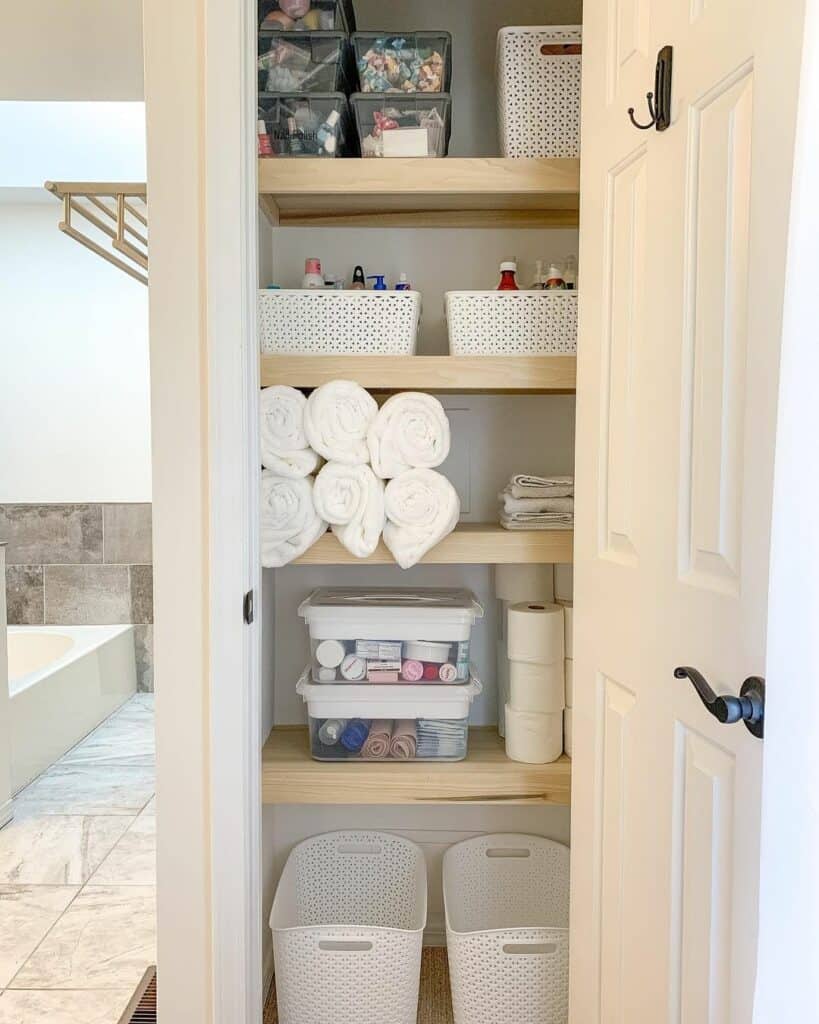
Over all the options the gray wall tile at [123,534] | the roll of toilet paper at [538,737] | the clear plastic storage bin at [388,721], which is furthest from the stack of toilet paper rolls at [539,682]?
the gray wall tile at [123,534]

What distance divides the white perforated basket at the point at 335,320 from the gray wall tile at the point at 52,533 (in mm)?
2625

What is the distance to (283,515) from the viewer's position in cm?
163

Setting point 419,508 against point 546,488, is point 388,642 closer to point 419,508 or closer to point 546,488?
point 419,508

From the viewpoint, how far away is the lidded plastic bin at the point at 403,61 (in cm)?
165

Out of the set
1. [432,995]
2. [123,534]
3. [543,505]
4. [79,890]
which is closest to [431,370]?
[543,505]

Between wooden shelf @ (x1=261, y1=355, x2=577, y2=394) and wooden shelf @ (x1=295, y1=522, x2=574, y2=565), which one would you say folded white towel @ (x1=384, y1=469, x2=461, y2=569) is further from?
wooden shelf @ (x1=261, y1=355, x2=577, y2=394)

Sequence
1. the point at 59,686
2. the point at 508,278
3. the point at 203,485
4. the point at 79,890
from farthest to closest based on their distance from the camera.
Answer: the point at 59,686 → the point at 79,890 → the point at 508,278 → the point at 203,485

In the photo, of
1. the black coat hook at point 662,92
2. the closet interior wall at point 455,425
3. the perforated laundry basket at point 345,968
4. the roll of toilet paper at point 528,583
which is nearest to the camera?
the black coat hook at point 662,92

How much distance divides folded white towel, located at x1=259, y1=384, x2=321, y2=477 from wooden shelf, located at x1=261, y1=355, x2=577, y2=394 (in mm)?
53

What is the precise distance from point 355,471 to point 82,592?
9.28 feet

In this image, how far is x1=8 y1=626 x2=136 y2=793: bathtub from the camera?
2971mm

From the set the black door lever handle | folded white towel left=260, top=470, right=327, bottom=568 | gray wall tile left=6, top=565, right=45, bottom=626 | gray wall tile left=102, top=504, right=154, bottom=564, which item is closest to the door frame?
folded white towel left=260, top=470, right=327, bottom=568

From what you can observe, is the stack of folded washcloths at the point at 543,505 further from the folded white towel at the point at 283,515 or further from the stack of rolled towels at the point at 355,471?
the folded white towel at the point at 283,515

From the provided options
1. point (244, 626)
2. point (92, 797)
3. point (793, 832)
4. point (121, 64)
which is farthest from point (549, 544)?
point (92, 797)
